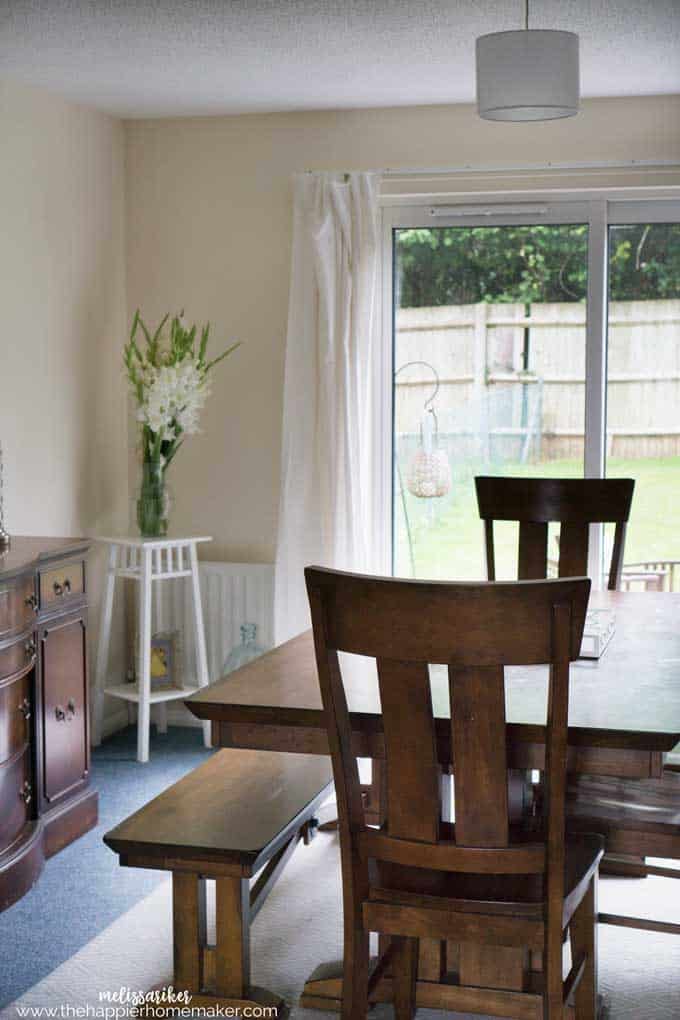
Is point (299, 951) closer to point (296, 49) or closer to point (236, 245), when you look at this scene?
point (296, 49)

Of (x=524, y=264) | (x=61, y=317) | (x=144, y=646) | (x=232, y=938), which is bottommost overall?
(x=232, y=938)

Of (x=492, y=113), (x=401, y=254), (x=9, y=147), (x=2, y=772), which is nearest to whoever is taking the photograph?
(x=492, y=113)

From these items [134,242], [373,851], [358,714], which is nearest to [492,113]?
[358,714]

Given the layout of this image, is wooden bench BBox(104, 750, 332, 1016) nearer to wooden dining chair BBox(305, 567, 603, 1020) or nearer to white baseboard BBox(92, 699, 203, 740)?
wooden dining chair BBox(305, 567, 603, 1020)

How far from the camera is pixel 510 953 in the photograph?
2.53 meters

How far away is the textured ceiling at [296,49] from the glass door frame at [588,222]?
1.30 feet

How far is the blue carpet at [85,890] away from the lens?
3068mm

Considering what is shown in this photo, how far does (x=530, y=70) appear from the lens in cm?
286

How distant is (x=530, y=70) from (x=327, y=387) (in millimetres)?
2064

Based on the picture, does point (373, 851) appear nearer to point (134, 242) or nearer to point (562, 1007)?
point (562, 1007)

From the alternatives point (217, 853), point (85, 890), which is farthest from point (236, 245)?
point (217, 853)

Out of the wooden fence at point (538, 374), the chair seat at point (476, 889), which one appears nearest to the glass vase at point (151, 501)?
the wooden fence at point (538, 374)

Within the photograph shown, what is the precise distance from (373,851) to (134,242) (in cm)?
358

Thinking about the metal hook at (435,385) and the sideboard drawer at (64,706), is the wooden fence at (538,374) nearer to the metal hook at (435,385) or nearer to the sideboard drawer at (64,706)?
the metal hook at (435,385)
